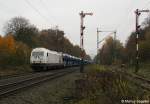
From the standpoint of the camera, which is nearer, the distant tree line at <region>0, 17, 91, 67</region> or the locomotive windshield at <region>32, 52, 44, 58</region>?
the locomotive windshield at <region>32, 52, 44, 58</region>

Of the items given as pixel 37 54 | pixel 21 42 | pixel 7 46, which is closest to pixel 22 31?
pixel 21 42

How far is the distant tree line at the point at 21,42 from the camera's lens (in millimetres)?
49016

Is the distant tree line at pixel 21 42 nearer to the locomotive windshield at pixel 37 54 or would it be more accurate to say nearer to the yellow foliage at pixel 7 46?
the yellow foliage at pixel 7 46

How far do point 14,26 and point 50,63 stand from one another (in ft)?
145

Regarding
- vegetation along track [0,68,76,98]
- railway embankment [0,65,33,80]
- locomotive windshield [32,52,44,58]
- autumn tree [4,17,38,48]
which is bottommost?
vegetation along track [0,68,76,98]

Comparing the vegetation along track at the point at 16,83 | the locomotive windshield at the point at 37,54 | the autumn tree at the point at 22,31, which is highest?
the autumn tree at the point at 22,31

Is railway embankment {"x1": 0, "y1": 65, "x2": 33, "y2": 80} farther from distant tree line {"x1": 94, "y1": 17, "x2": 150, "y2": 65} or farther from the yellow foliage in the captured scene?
distant tree line {"x1": 94, "y1": 17, "x2": 150, "y2": 65}

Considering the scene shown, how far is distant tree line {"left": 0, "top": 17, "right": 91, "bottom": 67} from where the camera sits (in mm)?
49016

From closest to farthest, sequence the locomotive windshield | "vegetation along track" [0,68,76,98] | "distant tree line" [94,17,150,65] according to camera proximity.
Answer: "vegetation along track" [0,68,76,98] < the locomotive windshield < "distant tree line" [94,17,150,65]

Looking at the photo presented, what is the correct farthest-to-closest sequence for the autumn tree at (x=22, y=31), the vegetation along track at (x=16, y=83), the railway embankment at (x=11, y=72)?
the autumn tree at (x=22, y=31), the railway embankment at (x=11, y=72), the vegetation along track at (x=16, y=83)

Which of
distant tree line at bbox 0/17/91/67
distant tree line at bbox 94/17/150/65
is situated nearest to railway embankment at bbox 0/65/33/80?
distant tree line at bbox 0/17/91/67

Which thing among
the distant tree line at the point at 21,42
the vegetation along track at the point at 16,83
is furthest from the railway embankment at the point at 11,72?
the vegetation along track at the point at 16,83

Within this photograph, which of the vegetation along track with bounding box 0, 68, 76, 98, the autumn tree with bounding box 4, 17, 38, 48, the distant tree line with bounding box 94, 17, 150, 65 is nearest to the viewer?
the vegetation along track with bounding box 0, 68, 76, 98

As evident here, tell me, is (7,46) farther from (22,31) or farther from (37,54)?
(22,31)
